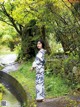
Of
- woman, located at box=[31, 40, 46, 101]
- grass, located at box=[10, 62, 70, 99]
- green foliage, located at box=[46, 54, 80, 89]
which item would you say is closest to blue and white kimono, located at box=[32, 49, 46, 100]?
woman, located at box=[31, 40, 46, 101]

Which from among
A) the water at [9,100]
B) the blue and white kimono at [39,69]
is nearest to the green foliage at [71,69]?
the blue and white kimono at [39,69]

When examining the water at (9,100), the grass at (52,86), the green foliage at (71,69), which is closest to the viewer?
the grass at (52,86)

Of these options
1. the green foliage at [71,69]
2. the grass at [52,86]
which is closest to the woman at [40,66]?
the grass at [52,86]

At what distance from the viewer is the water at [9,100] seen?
9.12m

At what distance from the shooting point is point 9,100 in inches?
385

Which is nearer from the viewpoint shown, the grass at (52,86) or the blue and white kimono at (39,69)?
the blue and white kimono at (39,69)

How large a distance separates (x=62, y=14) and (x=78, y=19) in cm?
57

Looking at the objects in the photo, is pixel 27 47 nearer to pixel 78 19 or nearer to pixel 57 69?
pixel 57 69

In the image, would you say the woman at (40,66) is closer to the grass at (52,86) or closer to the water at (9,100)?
the grass at (52,86)

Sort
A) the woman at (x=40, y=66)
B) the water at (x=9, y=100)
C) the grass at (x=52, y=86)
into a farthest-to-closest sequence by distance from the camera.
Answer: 1. the water at (x=9, y=100)
2. the grass at (x=52, y=86)
3. the woman at (x=40, y=66)

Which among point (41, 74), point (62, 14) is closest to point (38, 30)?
point (62, 14)

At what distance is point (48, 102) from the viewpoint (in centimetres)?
765

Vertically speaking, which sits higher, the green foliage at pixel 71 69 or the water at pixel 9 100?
the green foliage at pixel 71 69

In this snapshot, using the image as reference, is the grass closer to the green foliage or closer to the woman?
the green foliage
